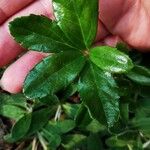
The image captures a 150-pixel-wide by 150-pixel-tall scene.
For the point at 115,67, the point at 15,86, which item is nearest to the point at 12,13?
the point at 15,86

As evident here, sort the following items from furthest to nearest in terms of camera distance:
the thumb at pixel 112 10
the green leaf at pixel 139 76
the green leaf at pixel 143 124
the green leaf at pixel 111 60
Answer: the green leaf at pixel 143 124, the thumb at pixel 112 10, the green leaf at pixel 139 76, the green leaf at pixel 111 60

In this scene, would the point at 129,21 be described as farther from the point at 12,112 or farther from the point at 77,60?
the point at 12,112

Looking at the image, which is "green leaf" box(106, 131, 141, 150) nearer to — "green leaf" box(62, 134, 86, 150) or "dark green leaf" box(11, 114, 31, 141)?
"green leaf" box(62, 134, 86, 150)

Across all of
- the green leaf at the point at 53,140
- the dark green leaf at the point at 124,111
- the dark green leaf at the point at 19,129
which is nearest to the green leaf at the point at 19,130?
the dark green leaf at the point at 19,129

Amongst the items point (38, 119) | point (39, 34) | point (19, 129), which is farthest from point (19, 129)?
point (39, 34)

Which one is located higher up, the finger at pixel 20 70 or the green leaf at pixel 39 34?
the green leaf at pixel 39 34

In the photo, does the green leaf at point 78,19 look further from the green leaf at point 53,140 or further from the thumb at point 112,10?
the green leaf at point 53,140

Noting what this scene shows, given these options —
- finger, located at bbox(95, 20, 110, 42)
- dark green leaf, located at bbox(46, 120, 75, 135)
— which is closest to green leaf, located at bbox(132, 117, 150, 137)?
dark green leaf, located at bbox(46, 120, 75, 135)
